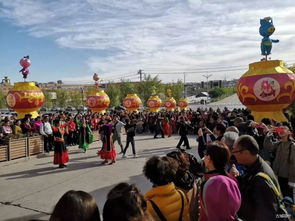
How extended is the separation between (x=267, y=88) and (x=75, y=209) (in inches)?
378

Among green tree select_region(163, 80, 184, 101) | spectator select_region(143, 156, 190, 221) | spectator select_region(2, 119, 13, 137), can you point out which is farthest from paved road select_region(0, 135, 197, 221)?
green tree select_region(163, 80, 184, 101)

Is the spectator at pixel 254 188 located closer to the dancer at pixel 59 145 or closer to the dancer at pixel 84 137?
the dancer at pixel 59 145

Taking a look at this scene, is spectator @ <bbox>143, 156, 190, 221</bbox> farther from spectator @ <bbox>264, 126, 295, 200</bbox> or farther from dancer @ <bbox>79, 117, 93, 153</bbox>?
dancer @ <bbox>79, 117, 93, 153</bbox>

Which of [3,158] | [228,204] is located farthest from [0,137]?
[228,204]

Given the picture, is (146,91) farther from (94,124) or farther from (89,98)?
(94,124)

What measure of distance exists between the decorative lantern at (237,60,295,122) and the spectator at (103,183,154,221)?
9.25m

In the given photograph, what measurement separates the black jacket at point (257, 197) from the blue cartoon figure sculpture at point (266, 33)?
900 cm

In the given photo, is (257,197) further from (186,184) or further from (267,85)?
(267,85)

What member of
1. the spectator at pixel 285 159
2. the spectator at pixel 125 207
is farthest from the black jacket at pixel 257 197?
the spectator at pixel 285 159

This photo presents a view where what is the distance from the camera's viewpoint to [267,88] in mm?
10016

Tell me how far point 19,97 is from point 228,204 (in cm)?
1477

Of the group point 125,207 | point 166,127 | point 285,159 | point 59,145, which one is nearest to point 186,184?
point 125,207

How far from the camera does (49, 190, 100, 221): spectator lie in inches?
67.1

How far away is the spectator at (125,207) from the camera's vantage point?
1780mm
